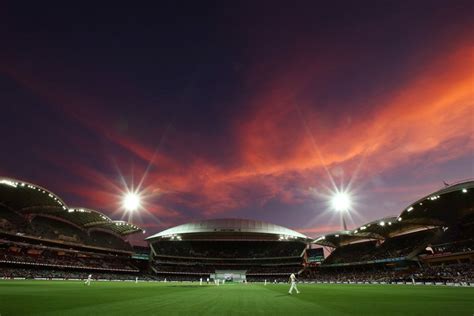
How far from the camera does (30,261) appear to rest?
59.4 meters

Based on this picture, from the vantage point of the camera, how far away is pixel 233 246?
103250 mm

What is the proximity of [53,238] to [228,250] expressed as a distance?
189 feet

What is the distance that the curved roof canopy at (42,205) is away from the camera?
185ft

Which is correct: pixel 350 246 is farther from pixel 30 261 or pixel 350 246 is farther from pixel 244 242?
pixel 30 261

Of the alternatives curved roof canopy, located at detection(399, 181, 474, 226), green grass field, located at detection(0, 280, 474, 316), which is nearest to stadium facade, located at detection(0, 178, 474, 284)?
curved roof canopy, located at detection(399, 181, 474, 226)

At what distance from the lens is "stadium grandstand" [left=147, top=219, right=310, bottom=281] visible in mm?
91125

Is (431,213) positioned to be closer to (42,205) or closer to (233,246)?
(233,246)

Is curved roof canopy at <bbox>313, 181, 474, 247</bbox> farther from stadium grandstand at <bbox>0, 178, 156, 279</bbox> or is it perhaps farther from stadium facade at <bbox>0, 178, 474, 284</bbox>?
stadium grandstand at <bbox>0, 178, 156, 279</bbox>

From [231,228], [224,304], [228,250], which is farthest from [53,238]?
[224,304]

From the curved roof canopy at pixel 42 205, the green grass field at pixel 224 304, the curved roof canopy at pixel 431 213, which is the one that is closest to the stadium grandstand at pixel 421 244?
the curved roof canopy at pixel 431 213

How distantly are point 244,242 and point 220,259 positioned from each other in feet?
41.2

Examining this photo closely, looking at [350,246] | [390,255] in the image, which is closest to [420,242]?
[390,255]

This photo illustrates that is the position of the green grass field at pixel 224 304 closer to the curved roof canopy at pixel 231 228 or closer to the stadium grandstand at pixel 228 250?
the stadium grandstand at pixel 228 250

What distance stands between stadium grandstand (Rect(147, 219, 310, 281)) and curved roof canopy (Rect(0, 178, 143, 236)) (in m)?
19.2
